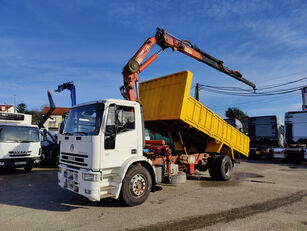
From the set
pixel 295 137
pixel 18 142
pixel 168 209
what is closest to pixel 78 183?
pixel 168 209

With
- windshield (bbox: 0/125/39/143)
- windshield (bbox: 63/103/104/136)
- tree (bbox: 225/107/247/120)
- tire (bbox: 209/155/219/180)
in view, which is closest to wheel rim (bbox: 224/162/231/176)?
tire (bbox: 209/155/219/180)

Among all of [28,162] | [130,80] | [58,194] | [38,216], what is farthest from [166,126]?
[28,162]

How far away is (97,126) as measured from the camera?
5105 millimetres

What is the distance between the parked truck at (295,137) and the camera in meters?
14.8

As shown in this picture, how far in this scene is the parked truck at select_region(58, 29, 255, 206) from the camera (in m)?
5.04

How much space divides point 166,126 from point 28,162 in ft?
21.6

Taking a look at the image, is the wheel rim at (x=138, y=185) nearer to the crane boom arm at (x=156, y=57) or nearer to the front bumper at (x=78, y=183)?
the front bumper at (x=78, y=183)

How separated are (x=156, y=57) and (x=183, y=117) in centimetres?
278

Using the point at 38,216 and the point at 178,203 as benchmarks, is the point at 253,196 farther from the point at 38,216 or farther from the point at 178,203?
the point at 38,216

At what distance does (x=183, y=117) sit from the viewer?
7121mm

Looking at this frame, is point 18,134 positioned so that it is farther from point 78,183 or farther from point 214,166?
point 214,166

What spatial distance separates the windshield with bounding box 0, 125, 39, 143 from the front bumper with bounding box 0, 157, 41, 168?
0.80 meters

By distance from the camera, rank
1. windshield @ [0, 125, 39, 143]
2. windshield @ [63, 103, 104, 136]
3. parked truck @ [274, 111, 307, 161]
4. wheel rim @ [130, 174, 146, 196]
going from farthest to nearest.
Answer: parked truck @ [274, 111, 307, 161] → windshield @ [0, 125, 39, 143] → wheel rim @ [130, 174, 146, 196] → windshield @ [63, 103, 104, 136]

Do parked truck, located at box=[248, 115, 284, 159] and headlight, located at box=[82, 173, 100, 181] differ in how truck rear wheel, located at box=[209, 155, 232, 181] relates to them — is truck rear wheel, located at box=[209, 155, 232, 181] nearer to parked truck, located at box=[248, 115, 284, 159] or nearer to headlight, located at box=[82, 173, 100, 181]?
headlight, located at box=[82, 173, 100, 181]
